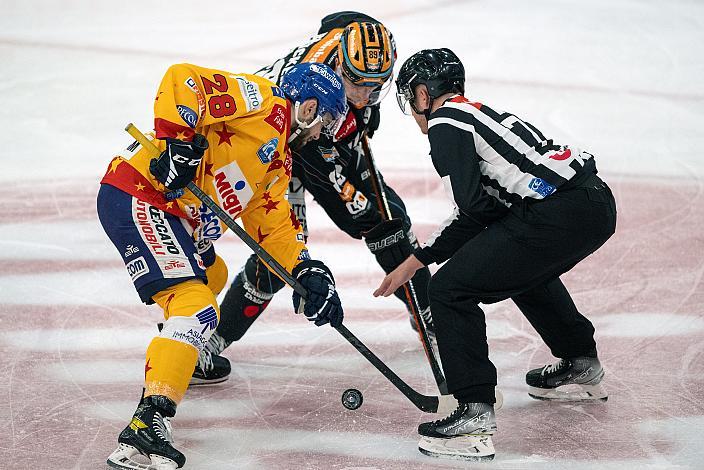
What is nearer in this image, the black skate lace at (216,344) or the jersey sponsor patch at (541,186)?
the jersey sponsor patch at (541,186)

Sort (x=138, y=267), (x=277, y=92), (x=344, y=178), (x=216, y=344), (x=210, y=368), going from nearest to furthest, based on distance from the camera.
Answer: (x=138, y=267)
(x=277, y=92)
(x=210, y=368)
(x=216, y=344)
(x=344, y=178)

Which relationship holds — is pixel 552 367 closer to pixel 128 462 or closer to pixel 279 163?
pixel 279 163

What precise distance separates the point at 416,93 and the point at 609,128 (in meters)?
3.51

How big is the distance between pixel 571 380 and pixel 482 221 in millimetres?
795

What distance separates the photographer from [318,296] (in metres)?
3.43

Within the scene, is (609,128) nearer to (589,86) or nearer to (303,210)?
(589,86)

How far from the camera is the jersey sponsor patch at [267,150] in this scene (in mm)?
3414

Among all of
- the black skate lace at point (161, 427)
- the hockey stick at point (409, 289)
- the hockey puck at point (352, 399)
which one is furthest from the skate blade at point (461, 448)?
the black skate lace at point (161, 427)

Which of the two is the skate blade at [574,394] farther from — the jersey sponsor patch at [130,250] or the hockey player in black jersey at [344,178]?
the jersey sponsor patch at [130,250]

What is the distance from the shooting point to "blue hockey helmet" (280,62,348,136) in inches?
134

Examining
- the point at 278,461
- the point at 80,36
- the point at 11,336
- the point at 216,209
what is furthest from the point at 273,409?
the point at 80,36

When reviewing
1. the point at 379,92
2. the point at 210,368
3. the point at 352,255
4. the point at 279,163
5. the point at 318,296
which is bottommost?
the point at 352,255

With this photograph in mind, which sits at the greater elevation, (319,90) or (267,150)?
(319,90)

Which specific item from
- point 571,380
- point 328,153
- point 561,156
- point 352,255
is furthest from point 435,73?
point 352,255
